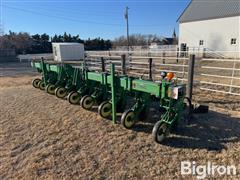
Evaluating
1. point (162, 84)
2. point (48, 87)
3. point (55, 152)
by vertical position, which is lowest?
point (55, 152)

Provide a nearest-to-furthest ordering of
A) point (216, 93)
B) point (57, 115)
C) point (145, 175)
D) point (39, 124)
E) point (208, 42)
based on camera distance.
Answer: point (145, 175) → point (39, 124) → point (57, 115) → point (216, 93) → point (208, 42)

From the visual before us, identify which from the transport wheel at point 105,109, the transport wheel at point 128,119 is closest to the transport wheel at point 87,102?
the transport wheel at point 105,109

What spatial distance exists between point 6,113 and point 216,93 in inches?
243

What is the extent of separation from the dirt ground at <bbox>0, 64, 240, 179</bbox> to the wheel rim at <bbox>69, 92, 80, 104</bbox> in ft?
1.78

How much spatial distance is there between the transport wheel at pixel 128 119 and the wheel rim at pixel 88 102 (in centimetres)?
150

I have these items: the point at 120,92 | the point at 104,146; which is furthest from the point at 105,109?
the point at 104,146

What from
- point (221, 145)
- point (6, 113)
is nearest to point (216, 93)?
point (221, 145)

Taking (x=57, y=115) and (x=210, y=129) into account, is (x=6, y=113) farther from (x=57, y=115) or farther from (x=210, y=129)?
(x=210, y=129)

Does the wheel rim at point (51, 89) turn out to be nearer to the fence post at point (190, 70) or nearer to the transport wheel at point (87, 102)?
the transport wheel at point (87, 102)

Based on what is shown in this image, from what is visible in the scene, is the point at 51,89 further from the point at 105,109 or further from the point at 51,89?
the point at 105,109

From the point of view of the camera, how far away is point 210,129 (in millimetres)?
4125

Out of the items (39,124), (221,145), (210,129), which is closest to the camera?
(221,145)

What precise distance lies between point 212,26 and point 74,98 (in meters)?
25.6

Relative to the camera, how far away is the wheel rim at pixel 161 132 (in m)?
3.65
